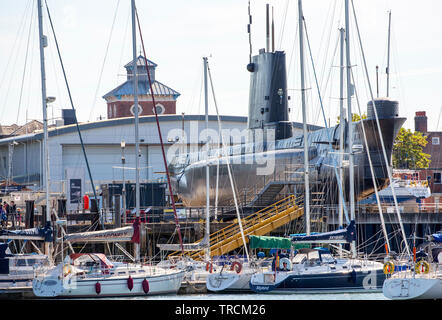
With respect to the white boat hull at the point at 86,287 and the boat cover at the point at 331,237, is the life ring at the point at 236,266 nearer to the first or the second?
the boat cover at the point at 331,237

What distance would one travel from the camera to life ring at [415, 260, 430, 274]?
27.2 metres

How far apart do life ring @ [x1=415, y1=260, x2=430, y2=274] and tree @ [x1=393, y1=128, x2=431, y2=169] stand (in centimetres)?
3788

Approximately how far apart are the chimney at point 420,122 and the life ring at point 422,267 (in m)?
46.0

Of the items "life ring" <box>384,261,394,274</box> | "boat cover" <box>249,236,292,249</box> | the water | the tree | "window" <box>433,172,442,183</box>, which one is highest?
the tree

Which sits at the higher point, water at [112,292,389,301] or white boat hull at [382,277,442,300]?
white boat hull at [382,277,442,300]

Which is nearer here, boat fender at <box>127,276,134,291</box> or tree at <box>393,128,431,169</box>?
boat fender at <box>127,276,134,291</box>

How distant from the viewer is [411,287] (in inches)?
1038

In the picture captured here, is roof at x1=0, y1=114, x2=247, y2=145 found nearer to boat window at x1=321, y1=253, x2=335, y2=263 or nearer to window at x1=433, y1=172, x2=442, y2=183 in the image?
window at x1=433, y1=172, x2=442, y2=183

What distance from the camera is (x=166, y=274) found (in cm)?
3005

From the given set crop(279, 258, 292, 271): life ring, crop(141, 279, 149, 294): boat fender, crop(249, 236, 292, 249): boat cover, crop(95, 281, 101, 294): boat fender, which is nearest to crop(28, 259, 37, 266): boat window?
crop(95, 281, 101, 294): boat fender

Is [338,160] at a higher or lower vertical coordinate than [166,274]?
higher

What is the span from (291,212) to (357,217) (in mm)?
3157
